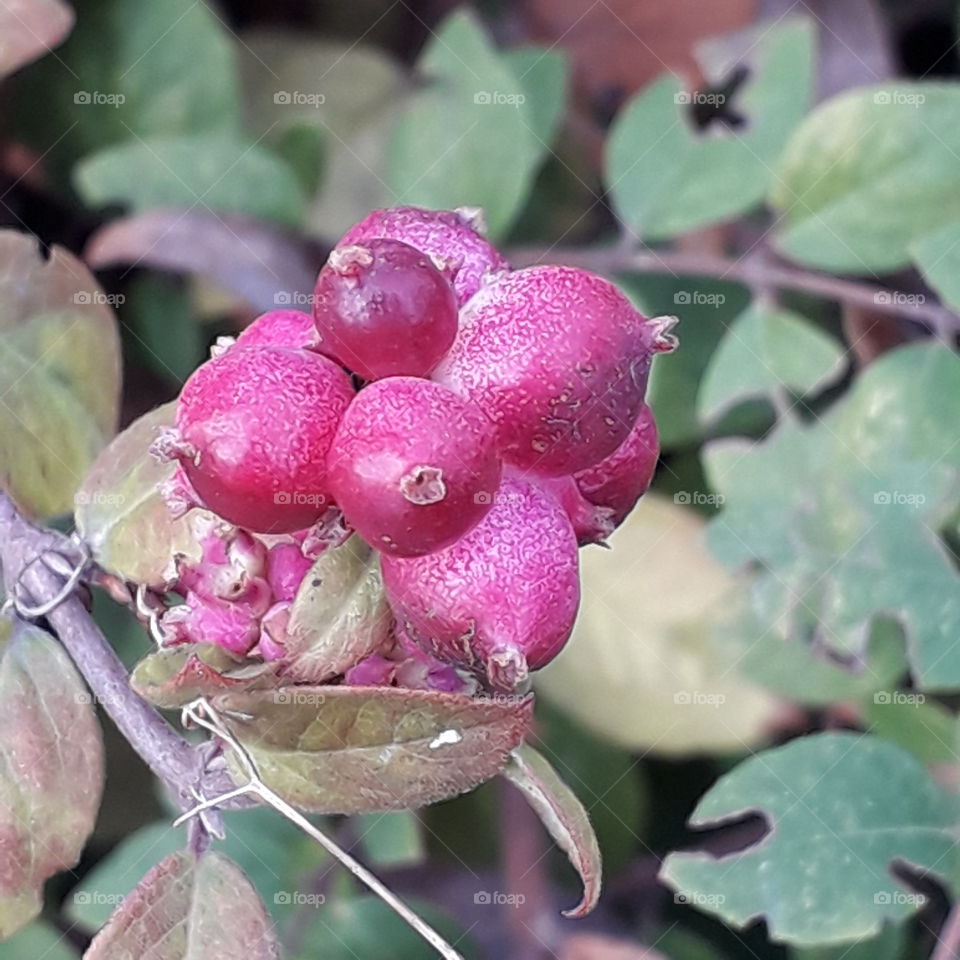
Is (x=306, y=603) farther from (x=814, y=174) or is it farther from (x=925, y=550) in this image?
(x=814, y=174)

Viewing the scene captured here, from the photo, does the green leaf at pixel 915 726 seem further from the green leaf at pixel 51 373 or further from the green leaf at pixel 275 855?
the green leaf at pixel 51 373

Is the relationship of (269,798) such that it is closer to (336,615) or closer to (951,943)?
(336,615)

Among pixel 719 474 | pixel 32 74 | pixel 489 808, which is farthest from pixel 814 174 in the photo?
pixel 32 74

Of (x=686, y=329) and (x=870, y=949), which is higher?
(x=686, y=329)

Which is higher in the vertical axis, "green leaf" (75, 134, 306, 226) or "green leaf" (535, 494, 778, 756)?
"green leaf" (75, 134, 306, 226)

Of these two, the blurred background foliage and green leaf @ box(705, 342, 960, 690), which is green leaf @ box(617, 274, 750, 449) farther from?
green leaf @ box(705, 342, 960, 690)

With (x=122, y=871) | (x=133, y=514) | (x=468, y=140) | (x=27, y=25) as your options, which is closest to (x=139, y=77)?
(x=27, y=25)

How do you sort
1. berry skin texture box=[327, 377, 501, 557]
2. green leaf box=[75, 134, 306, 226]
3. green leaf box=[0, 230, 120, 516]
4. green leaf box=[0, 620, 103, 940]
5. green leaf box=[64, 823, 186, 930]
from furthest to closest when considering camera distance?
green leaf box=[75, 134, 306, 226] → green leaf box=[64, 823, 186, 930] → green leaf box=[0, 230, 120, 516] → green leaf box=[0, 620, 103, 940] → berry skin texture box=[327, 377, 501, 557]

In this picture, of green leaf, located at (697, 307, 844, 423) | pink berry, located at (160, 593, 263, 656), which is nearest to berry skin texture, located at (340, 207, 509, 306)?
pink berry, located at (160, 593, 263, 656)
